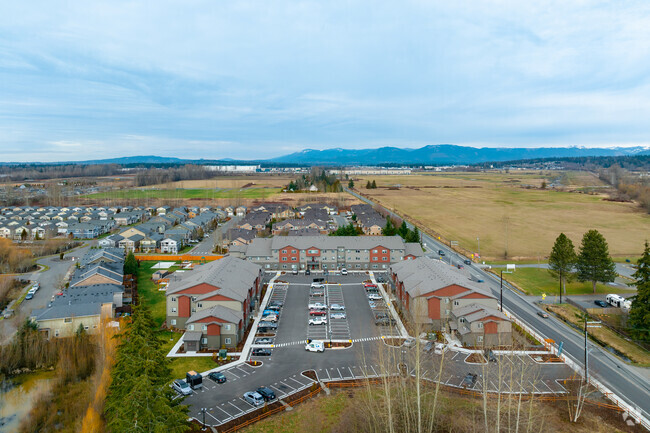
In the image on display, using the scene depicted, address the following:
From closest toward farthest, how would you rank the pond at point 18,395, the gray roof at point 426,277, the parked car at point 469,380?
1. the pond at point 18,395
2. the parked car at point 469,380
3. the gray roof at point 426,277

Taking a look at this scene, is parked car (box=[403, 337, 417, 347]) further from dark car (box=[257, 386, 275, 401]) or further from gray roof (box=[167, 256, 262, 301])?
gray roof (box=[167, 256, 262, 301])

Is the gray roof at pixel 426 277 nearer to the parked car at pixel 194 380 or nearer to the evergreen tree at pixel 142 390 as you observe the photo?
the parked car at pixel 194 380

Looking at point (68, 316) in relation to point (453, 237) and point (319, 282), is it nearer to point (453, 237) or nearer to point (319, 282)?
point (319, 282)

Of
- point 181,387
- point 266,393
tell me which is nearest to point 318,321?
point 266,393

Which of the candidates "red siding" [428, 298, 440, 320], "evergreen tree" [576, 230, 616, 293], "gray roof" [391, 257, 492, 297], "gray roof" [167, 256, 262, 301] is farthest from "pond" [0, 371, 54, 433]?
"evergreen tree" [576, 230, 616, 293]

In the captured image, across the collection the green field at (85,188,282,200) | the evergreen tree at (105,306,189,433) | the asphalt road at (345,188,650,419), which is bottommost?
the asphalt road at (345,188,650,419)

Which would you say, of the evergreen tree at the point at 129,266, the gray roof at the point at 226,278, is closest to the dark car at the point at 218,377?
the gray roof at the point at 226,278

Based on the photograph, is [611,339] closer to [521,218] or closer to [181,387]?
[181,387]
